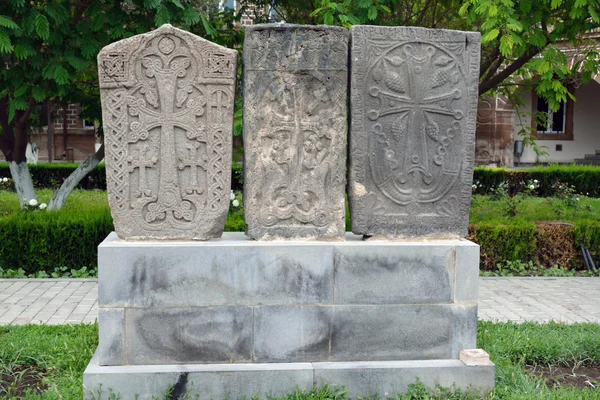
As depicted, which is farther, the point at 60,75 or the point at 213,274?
the point at 60,75

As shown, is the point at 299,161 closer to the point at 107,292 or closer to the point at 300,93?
the point at 300,93

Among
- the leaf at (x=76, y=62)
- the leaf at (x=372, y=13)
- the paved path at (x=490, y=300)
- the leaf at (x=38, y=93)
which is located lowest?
the paved path at (x=490, y=300)

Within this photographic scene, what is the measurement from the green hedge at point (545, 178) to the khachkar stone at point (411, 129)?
11.9m

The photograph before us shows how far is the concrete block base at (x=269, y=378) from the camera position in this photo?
375 cm

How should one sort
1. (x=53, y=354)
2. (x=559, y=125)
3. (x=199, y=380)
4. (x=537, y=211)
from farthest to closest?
(x=559, y=125) < (x=537, y=211) < (x=53, y=354) < (x=199, y=380)

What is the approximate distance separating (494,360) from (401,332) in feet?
2.61

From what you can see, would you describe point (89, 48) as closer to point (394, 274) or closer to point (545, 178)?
point (394, 274)

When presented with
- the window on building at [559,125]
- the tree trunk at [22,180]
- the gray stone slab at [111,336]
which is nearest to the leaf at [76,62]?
the tree trunk at [22,180]

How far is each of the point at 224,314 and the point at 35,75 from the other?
15.6 feet

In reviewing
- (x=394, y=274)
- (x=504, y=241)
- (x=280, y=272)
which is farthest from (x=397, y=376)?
(x=504, y=241)

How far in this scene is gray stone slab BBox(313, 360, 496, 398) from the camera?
12.8 feet

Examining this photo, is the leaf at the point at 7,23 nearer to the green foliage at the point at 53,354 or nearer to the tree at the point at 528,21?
the green foliage at the point at 53,354

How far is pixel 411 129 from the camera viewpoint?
409 centimetres

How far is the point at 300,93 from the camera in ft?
13.0
